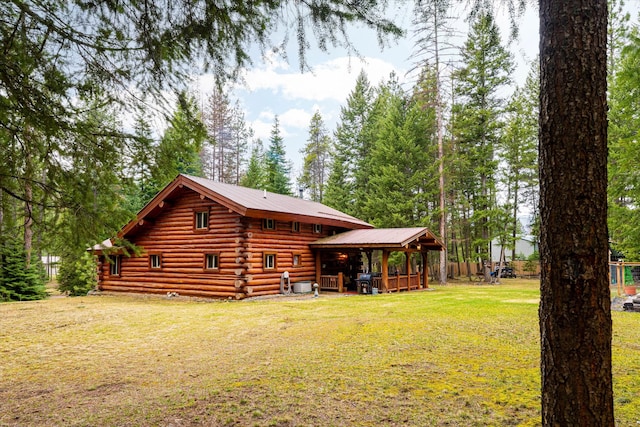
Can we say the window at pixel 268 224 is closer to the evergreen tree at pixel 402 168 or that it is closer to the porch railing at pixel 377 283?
the porch railing at pixel 377 283

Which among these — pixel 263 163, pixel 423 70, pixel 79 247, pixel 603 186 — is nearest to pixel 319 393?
pixel 79 247

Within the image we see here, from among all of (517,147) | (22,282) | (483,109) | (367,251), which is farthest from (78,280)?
(517,147)

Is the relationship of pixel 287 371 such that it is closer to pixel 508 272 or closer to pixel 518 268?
pixel 508 272

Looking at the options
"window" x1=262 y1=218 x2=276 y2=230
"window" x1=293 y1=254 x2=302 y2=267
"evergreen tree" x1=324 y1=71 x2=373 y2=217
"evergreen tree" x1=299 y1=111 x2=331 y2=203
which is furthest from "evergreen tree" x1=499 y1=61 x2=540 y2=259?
"evergreen tree" x1=299 y1=111 x2=331 y2=203

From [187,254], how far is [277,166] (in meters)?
24.6

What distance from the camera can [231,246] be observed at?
16625 millimetres

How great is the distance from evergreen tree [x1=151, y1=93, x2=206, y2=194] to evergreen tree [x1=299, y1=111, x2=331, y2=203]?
3956 cm

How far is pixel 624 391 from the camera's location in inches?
184

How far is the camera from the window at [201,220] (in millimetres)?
17625

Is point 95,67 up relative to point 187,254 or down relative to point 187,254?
up

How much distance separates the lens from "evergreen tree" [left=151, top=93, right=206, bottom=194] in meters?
5.06

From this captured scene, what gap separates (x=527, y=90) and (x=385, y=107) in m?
11.4

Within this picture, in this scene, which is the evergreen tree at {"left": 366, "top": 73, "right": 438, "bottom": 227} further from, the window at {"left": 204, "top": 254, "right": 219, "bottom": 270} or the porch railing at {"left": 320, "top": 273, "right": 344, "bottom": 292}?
the window at {"left": 204, "top": 254, "right": 219, "bottom": 270}

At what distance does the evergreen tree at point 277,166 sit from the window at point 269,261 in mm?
20477
